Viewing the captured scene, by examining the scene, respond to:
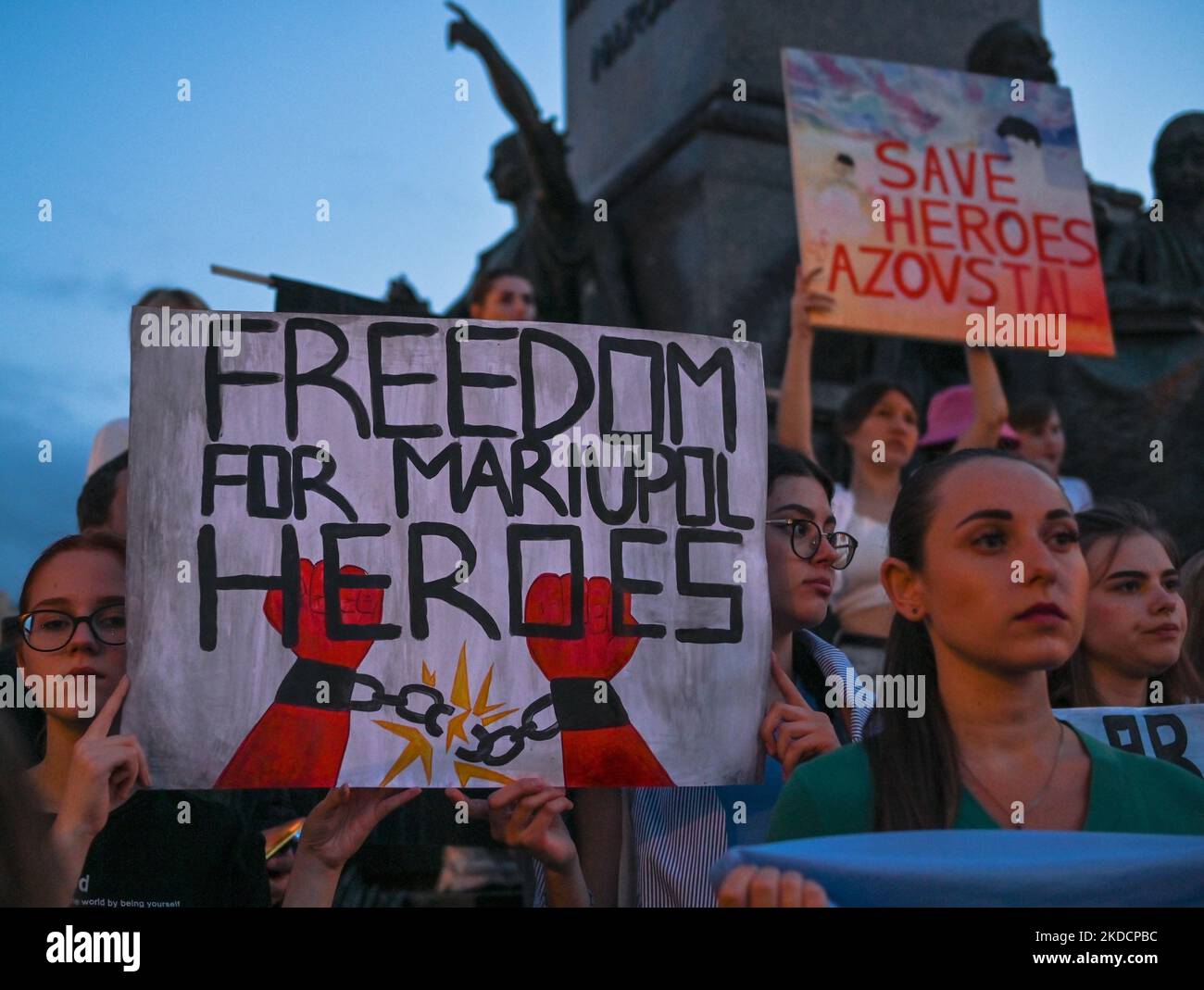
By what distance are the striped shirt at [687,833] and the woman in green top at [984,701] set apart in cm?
53

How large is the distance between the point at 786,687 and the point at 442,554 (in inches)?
33.5

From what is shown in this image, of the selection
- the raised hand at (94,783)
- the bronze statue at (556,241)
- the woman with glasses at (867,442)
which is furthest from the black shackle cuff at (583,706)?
the bronze statue at (556,241)

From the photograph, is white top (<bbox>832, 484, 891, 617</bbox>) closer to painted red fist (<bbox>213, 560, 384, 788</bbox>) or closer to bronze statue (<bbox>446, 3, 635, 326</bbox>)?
painted red fist (<bbox>213, 560, 384, 788</bbox>)

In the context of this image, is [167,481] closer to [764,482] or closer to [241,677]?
[241,677]

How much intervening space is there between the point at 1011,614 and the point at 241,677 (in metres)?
1.62

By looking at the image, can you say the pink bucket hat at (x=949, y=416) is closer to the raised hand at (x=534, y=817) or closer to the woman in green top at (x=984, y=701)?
the woman in green top at (x=984, y=701)

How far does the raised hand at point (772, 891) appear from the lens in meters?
2.49

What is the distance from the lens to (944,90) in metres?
6.69

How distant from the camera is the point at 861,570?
541 centimetres

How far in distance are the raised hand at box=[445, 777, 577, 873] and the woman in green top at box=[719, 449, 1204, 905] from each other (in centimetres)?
55

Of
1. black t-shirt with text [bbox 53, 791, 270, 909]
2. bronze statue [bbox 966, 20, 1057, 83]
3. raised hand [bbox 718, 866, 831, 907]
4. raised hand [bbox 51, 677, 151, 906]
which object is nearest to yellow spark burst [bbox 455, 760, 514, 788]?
black t-shirt with text [bbox 53, 791, 270, 909]

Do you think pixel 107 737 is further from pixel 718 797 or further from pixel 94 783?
pixel 718 797
